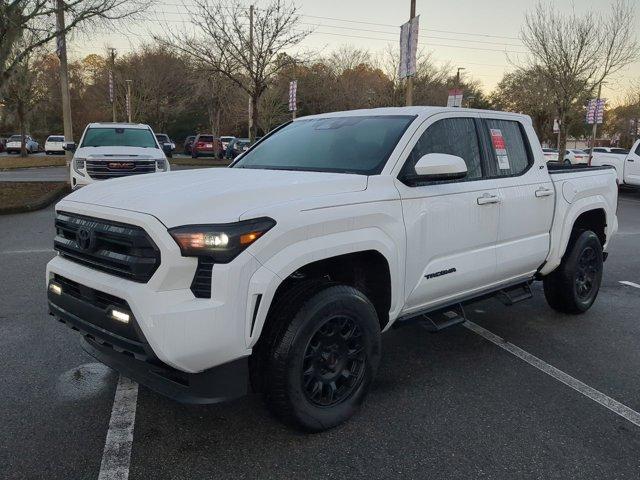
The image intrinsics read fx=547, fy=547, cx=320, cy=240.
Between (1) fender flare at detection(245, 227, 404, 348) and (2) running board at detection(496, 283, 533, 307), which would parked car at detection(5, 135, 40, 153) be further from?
(1) fender flare at detection(245, 227, 404, 348)

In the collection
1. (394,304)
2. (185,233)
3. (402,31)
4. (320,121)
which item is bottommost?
(394,304)

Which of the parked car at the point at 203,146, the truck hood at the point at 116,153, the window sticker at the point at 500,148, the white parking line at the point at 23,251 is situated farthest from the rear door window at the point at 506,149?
the parked car at the point at 203,146

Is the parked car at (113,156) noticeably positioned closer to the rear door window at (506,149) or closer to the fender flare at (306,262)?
the rear door window at (506,149)

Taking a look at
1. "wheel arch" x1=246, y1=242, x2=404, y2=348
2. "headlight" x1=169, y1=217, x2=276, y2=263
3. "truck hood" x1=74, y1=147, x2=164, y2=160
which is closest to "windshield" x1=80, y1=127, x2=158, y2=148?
"truck hood" x1=74, y1=147, x2=164, y2=160

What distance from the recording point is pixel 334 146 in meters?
3.89

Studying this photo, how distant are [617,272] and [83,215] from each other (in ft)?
22.2

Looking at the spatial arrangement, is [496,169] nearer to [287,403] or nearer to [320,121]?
[320,121]

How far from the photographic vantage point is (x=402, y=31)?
16.6 m

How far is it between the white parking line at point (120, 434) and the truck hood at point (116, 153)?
809cm

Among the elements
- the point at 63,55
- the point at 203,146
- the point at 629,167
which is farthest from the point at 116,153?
the point at 203,146

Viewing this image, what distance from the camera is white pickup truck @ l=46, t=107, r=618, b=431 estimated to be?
8.45 feet

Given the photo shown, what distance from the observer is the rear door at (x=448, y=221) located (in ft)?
11.4

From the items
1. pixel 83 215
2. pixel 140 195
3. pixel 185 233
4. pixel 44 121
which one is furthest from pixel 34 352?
pixel 44 121

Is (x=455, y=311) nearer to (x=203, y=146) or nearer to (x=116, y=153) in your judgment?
(x=116, y=153)
